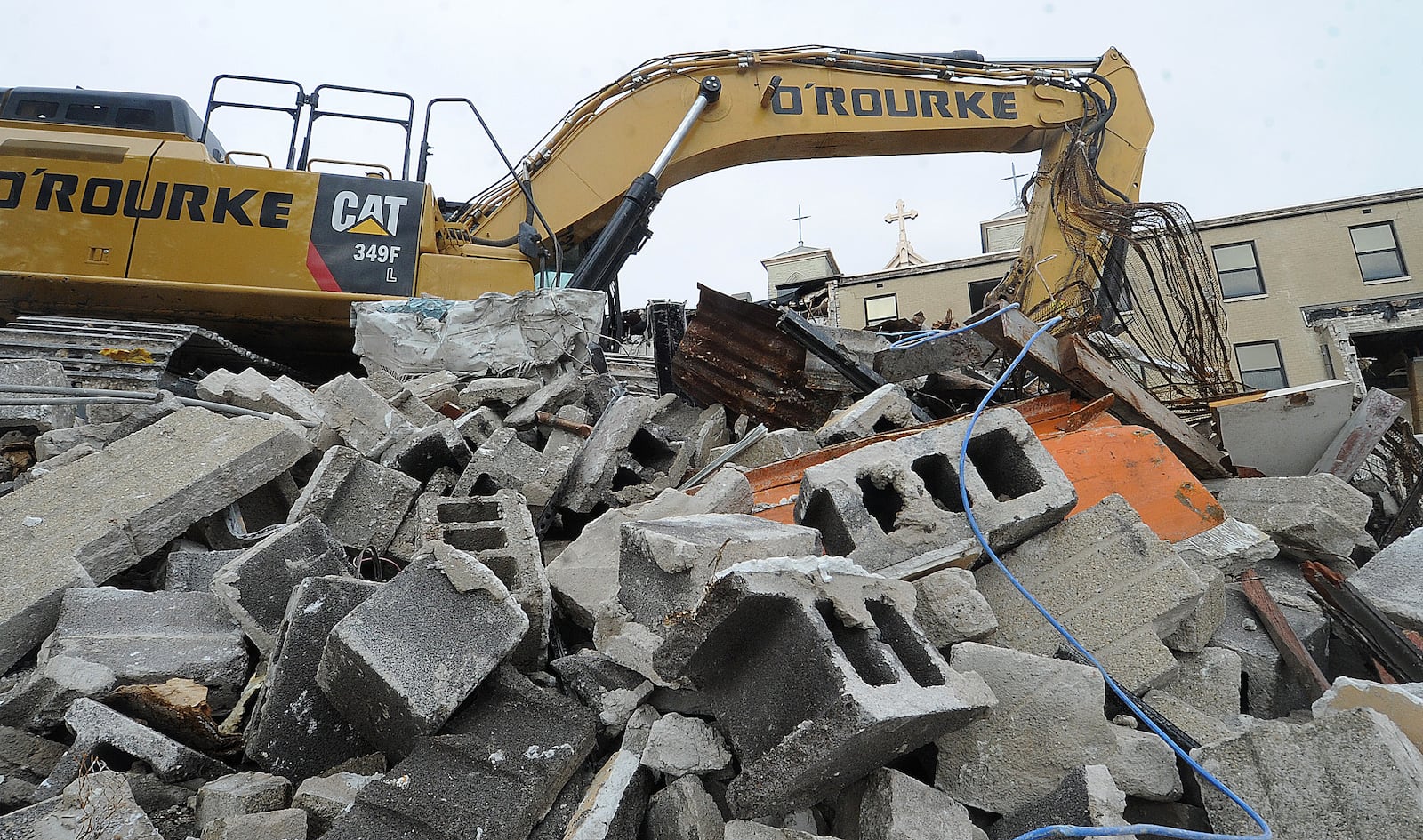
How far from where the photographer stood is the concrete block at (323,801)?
2211mm

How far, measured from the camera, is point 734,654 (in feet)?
7.50

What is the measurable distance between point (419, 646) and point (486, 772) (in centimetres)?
42

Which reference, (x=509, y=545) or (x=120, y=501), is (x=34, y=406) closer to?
(x=120, y=501)

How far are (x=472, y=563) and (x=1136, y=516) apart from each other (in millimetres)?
2454

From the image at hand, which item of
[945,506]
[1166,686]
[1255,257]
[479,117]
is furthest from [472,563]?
[1255,257]

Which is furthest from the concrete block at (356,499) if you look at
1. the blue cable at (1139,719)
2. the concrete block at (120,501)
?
the blue cable at (1139,719)

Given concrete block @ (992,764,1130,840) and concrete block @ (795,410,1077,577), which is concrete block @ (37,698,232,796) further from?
concrete block @ (992,764,1130,840)

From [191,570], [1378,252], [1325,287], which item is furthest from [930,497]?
[1378,252]

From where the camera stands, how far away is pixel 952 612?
2.75m

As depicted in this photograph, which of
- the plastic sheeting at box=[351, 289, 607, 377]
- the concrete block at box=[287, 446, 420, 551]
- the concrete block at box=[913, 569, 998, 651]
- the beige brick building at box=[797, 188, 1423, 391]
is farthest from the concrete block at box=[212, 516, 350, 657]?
the beige brick building at box=[797, 188, 1423, 391]

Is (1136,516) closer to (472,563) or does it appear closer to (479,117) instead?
(472,563)

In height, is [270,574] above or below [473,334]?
below

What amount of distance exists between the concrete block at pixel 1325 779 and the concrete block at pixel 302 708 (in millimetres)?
2445

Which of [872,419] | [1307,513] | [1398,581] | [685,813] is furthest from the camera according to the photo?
[872,419]
